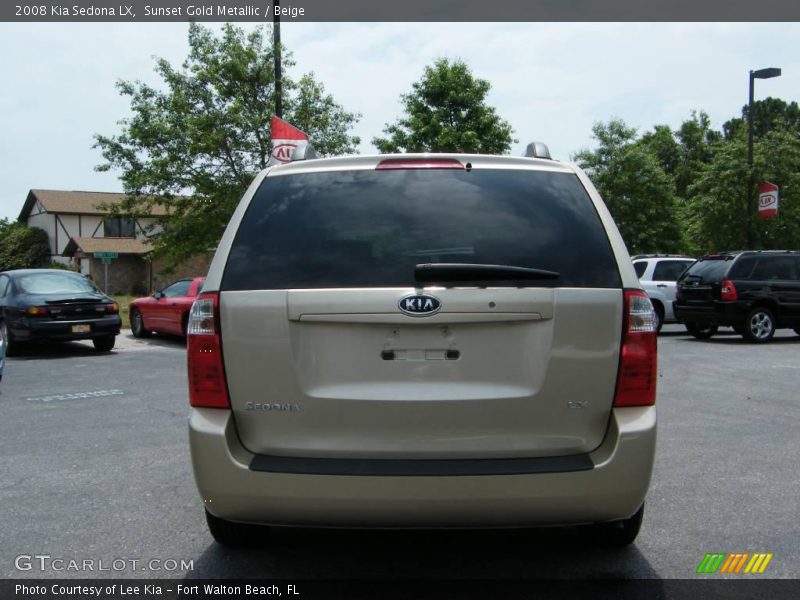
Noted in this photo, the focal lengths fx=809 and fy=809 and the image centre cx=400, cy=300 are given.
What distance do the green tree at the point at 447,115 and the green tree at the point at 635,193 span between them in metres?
6.30

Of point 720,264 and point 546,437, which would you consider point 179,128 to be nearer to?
point 720,264

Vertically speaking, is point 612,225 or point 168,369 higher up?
point 612,225

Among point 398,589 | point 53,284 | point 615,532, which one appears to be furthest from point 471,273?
point 53,284

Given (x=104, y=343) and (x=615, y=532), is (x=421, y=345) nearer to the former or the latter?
(x=615, y=532)

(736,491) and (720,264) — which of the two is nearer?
(736,491)

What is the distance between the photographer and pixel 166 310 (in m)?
17.1

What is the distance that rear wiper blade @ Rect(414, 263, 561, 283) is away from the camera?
3.21 meters

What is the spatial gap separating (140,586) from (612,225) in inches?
105

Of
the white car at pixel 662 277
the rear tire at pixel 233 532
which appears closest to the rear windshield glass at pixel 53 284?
the white car at pixel 662 277

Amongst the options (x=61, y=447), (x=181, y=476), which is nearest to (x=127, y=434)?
(x=61, y=447)

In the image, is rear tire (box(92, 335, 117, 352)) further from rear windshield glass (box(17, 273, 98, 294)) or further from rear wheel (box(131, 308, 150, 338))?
rear wheel (box(131, 308, 150, 338))

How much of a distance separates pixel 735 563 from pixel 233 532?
2.45 meters

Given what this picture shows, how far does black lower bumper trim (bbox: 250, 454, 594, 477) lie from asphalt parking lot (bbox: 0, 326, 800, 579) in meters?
0.83

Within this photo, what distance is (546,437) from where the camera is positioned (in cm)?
322
